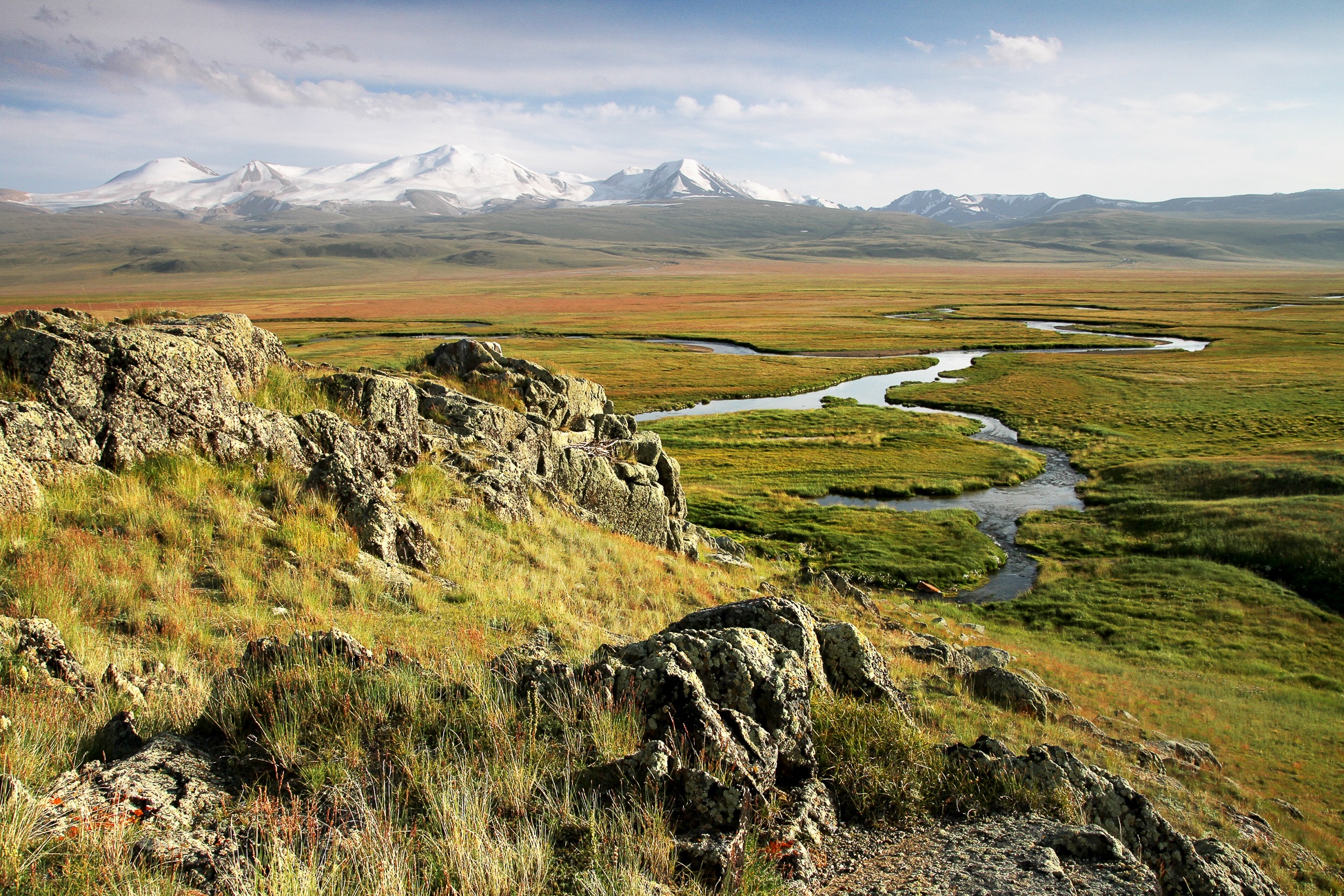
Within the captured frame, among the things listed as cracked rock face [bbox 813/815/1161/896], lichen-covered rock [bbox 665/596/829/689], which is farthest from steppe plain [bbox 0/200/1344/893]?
cracked rock face [bbox 813/815/1161/896]

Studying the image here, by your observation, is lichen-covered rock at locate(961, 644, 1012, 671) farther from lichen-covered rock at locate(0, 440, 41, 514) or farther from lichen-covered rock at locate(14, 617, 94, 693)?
lichen-covered rock at locate(0, 440, 41, 514)

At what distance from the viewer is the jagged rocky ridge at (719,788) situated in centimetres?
469

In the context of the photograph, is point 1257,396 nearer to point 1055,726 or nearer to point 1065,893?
point 1055,726

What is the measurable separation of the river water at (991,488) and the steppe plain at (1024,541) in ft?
3.77

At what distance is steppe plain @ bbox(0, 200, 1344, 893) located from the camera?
9.22 m

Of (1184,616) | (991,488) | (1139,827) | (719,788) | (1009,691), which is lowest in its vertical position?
(1184,616)

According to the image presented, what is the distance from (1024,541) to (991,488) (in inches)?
350

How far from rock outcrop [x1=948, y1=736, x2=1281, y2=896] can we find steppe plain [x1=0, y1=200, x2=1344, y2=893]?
4170 mm

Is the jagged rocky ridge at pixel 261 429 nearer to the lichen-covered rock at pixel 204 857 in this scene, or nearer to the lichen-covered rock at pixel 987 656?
the lichen-covered rock at pixel 204 857

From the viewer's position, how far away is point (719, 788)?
18.4 ft

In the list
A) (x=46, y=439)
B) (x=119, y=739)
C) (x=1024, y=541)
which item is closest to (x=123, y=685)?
(x=119, y=739)

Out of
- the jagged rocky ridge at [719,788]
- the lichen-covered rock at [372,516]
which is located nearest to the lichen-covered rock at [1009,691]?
the jagged rocky ridge at [719,788]

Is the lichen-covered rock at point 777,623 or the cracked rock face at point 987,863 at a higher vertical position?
the lichen-covered rock at point 777,623

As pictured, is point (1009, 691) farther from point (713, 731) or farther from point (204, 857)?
point (204, 857)
